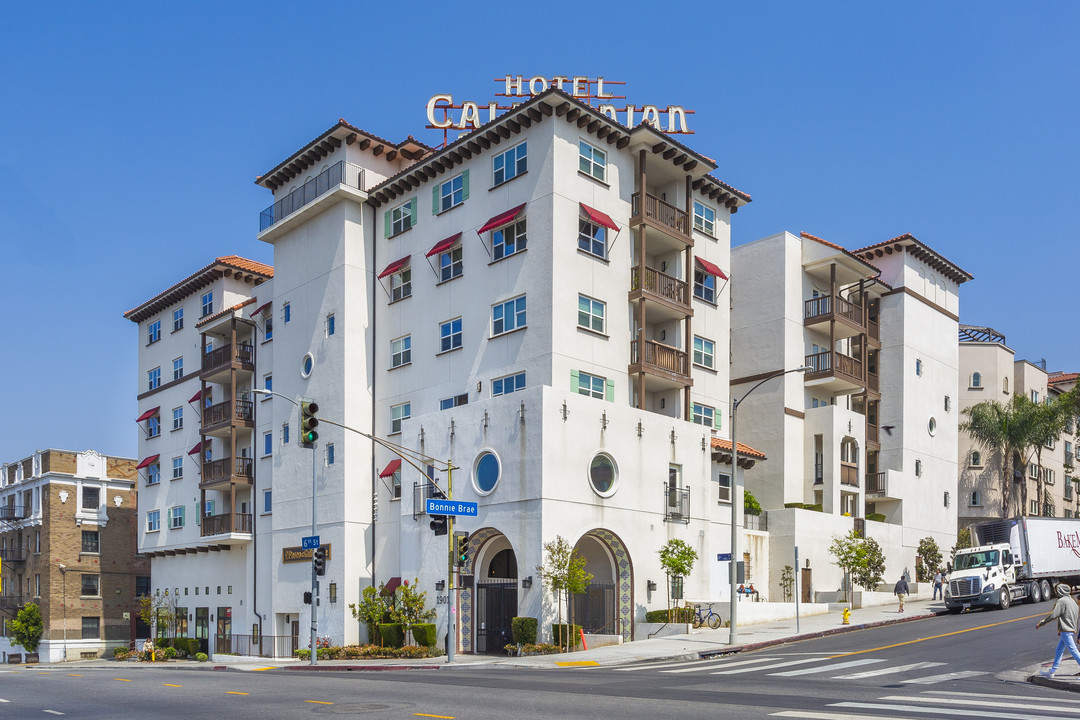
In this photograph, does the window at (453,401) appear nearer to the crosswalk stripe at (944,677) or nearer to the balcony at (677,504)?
the balcony at (677,504)

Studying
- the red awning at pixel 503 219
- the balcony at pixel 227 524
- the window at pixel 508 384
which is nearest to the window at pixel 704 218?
the red awning at pixel 503 219

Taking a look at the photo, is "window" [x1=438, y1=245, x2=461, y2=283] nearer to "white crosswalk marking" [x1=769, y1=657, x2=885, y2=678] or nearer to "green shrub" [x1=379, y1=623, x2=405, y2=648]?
"green shrub" [x1=379, y1=623, x2=405, y2=648]

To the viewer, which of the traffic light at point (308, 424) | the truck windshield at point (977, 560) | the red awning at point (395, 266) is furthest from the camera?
the red awning at point (395, 266)

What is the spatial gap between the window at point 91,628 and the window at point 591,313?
4925 centimetres

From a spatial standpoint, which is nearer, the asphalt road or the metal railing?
the asphalt road

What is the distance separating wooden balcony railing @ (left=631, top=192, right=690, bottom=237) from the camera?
43.9 metres

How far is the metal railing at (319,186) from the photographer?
48.1 meters

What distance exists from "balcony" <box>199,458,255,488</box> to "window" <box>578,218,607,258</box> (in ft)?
77.2

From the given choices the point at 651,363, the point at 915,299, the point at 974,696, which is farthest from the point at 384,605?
the point at 915,299

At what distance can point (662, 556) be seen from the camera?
39.1 metres

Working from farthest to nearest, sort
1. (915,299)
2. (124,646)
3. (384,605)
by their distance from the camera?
(124,646), (915,299), (384,605)

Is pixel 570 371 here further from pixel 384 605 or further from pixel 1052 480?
pixel 1052 480

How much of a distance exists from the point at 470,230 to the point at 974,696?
30.0m

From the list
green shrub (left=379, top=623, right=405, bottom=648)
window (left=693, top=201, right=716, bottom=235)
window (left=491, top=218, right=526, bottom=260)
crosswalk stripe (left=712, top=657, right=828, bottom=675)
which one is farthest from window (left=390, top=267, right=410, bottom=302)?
crosswalk stripe (left=712, top=657, right=828, bottom=675)
